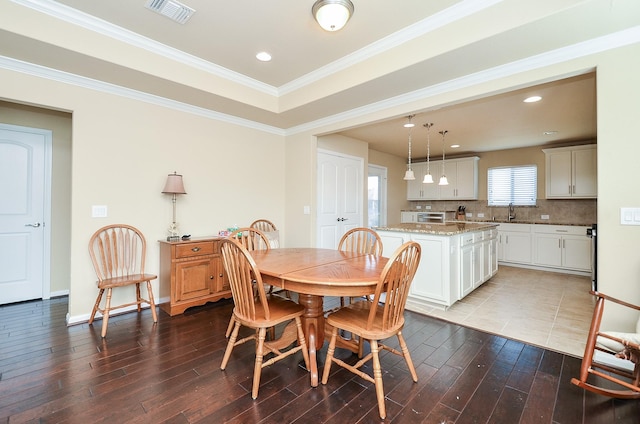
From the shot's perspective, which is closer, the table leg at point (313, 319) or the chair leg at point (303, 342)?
the chair leg at point (303, 342)

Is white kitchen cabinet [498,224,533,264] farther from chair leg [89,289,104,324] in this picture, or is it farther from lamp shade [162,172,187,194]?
chair leg [89,289,104,324]

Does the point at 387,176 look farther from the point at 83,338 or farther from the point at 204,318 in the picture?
the point at 83,338

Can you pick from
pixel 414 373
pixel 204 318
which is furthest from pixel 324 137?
pixel 414 373

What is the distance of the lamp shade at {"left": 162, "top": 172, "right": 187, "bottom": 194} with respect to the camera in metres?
3.19

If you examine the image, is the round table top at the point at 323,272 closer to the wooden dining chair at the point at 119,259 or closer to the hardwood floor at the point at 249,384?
the hardwood floor at the point at 249,384

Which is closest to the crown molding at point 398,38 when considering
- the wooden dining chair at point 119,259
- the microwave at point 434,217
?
the wooden dining chair at point 119,259

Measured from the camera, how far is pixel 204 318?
9.78 feet

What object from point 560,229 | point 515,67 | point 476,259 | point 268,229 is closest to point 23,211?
point 268,229

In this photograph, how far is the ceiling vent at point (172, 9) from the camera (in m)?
2.13

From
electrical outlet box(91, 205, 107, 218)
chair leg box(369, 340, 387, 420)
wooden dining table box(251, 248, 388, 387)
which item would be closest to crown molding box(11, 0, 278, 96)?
electrical outlet box(91, 205, 107, 218)

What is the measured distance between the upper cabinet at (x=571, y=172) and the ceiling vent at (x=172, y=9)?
6.27 metres

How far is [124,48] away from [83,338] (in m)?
2.58

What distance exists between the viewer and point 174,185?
3203 millimetres

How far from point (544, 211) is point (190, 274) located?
6566 millimetres
